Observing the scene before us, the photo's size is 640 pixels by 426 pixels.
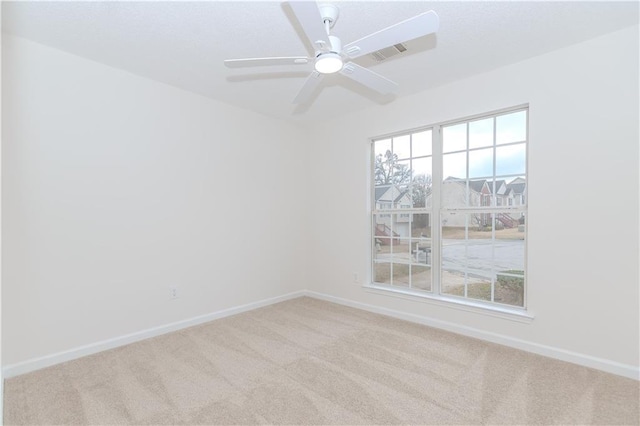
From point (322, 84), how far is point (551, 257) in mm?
2656

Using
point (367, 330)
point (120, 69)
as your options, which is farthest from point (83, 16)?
point (367, 330)

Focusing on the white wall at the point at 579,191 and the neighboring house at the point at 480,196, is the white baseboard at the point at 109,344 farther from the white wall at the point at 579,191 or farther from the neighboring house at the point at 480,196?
the neighboring house at the point at 480,196

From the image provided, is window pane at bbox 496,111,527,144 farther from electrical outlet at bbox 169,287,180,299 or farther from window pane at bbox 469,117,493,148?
electrical outlet at bbox 169,287,180,299

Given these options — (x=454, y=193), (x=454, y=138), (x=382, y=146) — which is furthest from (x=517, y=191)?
(x=382, y=146)

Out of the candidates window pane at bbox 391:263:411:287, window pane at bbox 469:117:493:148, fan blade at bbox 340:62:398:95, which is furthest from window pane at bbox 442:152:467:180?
fan blade at bbox 340:62:398:95

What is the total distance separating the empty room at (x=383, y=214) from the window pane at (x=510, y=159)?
0.01 metres

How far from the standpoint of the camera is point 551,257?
267 centimetres

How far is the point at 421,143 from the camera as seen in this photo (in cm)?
361

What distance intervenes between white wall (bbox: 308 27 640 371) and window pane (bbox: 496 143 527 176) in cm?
14

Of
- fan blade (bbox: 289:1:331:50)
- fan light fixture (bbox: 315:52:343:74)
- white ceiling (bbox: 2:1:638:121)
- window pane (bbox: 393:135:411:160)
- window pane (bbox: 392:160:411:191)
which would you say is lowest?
window pane (bbox: 392:160:411:191)

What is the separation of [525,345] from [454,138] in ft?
6.82

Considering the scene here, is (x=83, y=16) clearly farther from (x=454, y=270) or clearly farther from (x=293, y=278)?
(x=454, y=270)

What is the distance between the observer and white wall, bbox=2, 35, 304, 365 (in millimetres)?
2453

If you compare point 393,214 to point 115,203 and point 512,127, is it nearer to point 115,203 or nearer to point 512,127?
point 512,127
